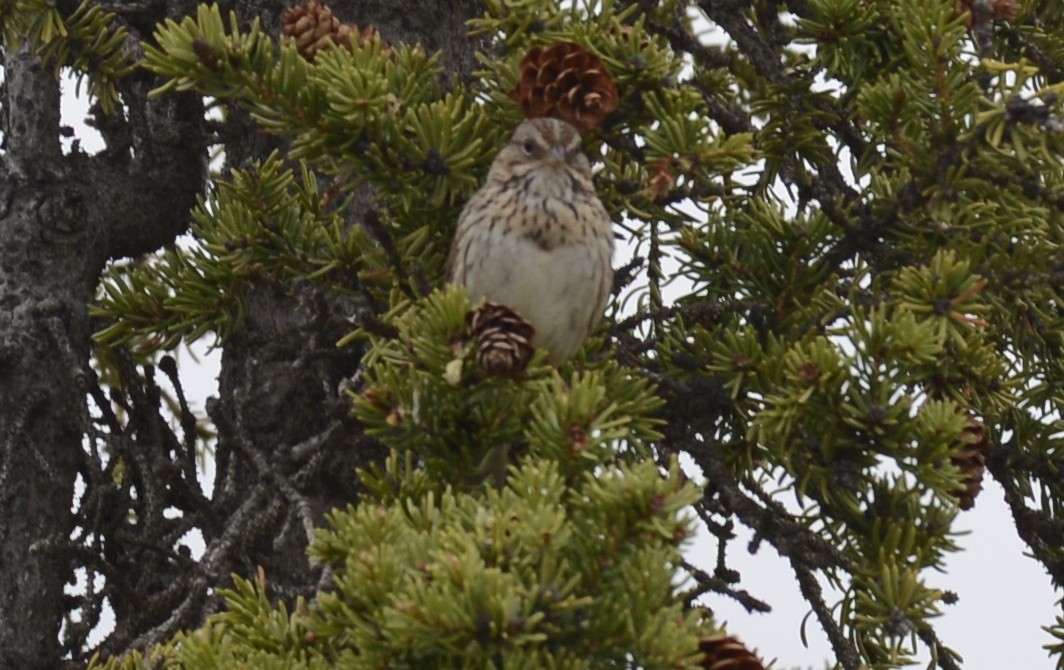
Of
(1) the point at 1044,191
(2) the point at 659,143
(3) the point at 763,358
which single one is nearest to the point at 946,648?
(3) the point at 763,358

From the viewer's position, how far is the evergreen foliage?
189 cm

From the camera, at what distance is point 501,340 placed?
2121 mm

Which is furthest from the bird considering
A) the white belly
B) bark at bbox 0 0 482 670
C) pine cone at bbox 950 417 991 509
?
pine cone at bbox 950 417 991 509

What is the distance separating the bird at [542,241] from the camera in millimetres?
2977

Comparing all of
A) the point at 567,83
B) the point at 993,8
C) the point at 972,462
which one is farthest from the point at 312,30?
the point at 972,462

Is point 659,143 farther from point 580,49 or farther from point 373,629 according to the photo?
point 373,629

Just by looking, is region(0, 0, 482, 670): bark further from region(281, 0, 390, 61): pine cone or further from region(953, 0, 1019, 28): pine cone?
region(953, 0, 1019, 28): pine cone

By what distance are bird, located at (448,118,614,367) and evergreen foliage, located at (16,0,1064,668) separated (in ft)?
0.22

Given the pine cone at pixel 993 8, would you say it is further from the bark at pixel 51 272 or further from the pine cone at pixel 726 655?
the bark at pixel 51 272

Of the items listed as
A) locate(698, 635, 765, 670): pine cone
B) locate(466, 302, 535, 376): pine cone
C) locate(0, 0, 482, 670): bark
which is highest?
locate(0, 0, 482, 670): bark

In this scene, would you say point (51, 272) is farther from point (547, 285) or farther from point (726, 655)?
point (726, 655)

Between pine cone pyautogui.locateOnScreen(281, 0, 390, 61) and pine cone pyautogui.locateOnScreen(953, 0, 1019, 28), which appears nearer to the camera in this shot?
pine cone pyautogui.locateOnScreen(953, 0, 1019, 28)

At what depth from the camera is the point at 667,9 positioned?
331 centimetres

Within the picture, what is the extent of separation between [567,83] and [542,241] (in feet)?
1.83
